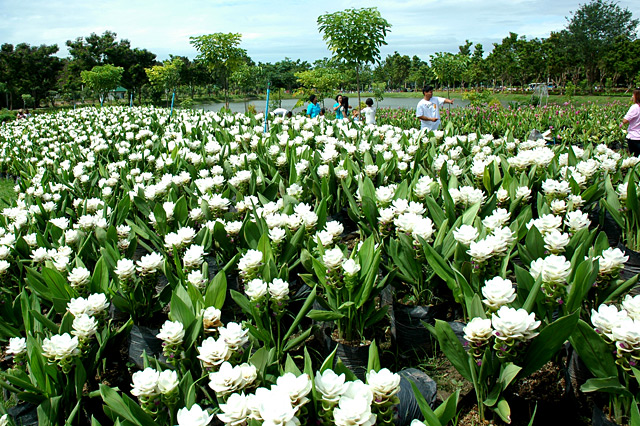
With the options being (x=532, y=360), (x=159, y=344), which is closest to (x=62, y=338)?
(x=159, y=344)

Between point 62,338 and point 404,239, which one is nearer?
point 62,338

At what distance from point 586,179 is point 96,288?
3400 mm

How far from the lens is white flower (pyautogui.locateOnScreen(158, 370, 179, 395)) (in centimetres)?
143

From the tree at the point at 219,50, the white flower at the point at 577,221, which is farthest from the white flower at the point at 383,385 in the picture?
the tree at the point at 219,50

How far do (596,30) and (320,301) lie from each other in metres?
57.2

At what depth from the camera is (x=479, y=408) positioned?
181cm

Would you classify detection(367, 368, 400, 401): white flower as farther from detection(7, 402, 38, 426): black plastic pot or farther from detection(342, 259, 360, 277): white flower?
detection(7, 402, 38, 426): black plastic pot

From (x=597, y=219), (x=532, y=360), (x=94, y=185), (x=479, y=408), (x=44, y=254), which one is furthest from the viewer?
(x=94, y=185)

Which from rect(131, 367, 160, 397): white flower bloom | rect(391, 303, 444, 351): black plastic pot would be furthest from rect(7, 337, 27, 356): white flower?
rect(391, 303, 444, 351): black plastic pot

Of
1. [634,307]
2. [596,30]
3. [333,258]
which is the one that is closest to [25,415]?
[333,258]

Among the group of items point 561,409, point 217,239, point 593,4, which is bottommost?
point 561,409

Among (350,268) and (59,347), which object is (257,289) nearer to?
(350,268)

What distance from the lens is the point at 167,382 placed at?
1.44 m

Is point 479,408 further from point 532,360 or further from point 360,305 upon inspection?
point 360,305
